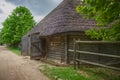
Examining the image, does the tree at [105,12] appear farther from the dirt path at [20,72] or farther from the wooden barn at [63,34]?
the wooden barn at [63,34]

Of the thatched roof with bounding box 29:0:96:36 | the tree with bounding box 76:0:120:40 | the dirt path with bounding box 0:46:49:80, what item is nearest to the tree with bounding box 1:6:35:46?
the thatched roof with bounding box 29:0:96:36

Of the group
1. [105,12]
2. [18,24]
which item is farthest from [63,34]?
[18,24]

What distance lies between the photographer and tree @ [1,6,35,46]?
43062 millimetres

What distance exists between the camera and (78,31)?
1473 cm

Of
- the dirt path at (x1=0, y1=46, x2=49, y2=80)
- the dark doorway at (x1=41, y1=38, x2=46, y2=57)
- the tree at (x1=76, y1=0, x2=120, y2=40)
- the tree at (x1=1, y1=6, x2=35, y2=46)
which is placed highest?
the tree at (x1=1, y1=6, x2=35, y2=46)

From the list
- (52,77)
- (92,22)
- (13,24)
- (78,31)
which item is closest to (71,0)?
(92,22)

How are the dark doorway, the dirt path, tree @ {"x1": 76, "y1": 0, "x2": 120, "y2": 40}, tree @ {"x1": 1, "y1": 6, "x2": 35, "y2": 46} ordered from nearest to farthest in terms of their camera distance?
tree @ {"x1": 76, "y1": 0, "x2": 120, "y2": 40} → the dirt path → the dark doorway → tree @ {"x1": 1, "y1": 6, "x2": 35, "y2": 46}

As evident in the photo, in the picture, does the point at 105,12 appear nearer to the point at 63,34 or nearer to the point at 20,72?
the point at 20,72

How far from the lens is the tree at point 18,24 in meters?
43.1

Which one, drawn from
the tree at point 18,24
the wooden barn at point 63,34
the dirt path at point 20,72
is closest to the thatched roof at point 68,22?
the wooden barn at point 63,34

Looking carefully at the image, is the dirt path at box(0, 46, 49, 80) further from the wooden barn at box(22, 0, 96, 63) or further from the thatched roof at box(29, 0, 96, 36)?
the thatched roof at box(29, 0, 96, 36)

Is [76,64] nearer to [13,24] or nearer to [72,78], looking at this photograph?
[72,78]

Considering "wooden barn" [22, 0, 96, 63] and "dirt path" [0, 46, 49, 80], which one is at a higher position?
"wooden barn" [22, 0, 96, 63]

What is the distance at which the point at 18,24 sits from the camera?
1715 inches
